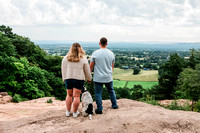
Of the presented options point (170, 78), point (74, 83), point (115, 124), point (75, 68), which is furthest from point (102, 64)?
point (170, 78)

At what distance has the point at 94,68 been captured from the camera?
516cm

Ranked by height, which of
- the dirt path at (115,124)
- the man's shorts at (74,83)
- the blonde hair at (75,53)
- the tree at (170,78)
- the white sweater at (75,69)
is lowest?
the tree at (170,78)

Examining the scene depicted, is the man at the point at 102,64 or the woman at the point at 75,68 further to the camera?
the man at the point at 102,64

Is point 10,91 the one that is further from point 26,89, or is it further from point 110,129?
point 110,129

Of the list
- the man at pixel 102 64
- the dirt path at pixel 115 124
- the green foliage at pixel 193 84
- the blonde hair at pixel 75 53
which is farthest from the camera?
the green foliage at pixel 193 84

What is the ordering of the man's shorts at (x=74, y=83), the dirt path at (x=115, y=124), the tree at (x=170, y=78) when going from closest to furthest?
1. the dirt path at (x=115, y=124)
2. the man's shorts at (x=74, y=83)
3. the tree at (x=170, y=78)

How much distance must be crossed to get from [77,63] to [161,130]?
289 cm

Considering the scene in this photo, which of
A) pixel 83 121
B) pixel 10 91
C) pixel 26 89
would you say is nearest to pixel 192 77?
pixel 83 121

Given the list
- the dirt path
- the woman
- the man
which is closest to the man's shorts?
the woman

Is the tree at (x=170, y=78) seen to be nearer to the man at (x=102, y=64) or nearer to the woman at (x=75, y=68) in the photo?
the man at (x=102, y=64)

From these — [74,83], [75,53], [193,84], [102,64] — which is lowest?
[193,84]

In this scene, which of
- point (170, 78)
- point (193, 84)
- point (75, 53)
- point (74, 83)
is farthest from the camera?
point (170, 78)

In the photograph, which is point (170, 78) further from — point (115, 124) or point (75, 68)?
point (75, 68)

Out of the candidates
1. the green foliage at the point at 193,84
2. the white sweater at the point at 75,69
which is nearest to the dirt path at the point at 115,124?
the white sweater at the point at 75,69
